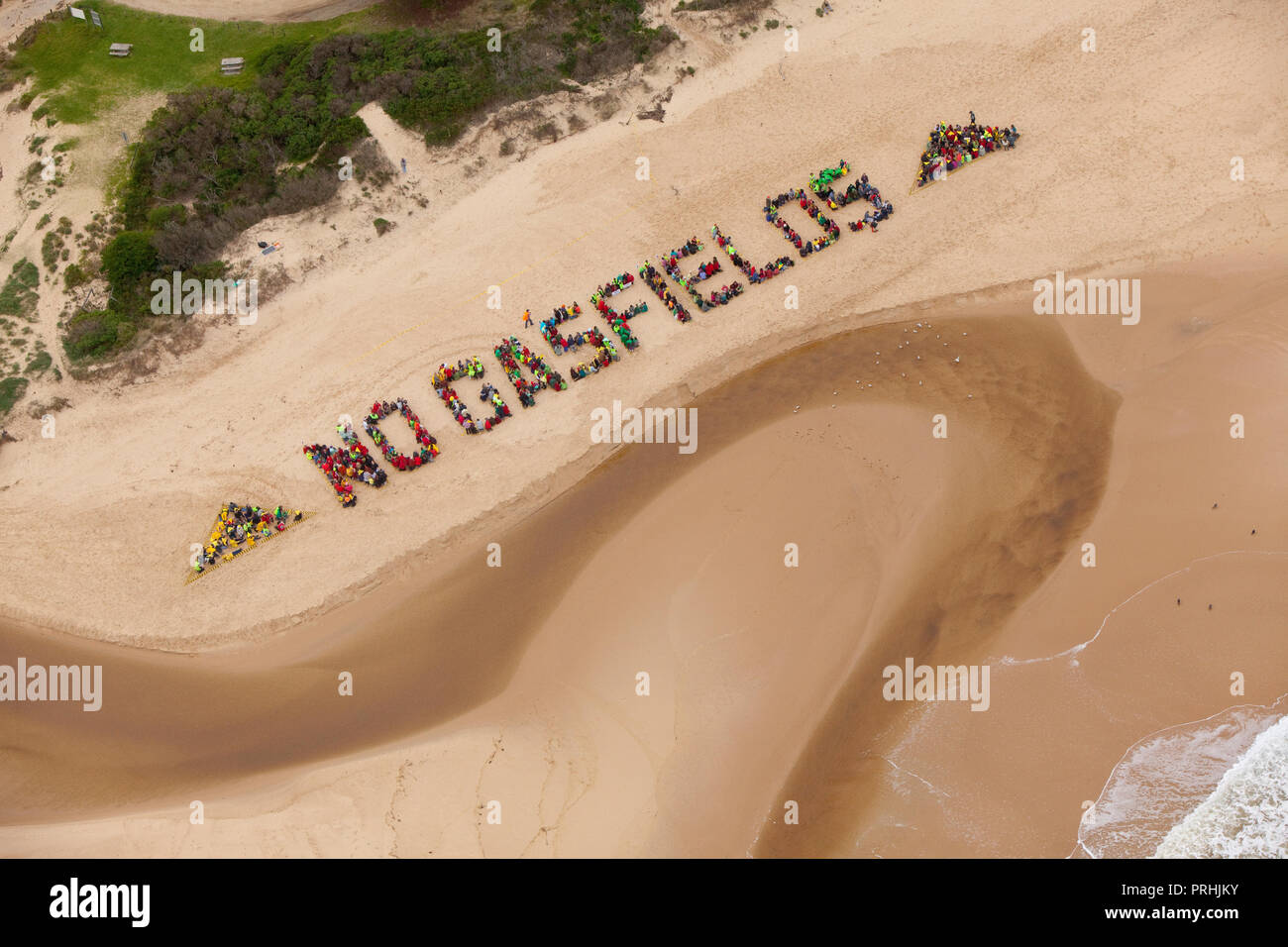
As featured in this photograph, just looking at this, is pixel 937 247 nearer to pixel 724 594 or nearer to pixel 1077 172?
pixel 1077 172

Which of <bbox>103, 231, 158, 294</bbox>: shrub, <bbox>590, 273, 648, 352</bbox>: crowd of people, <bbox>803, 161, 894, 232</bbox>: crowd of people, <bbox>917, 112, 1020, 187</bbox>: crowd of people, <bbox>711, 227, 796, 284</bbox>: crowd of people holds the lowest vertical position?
<bbox>590, 273, 648, 352</bbox>: crowd of people

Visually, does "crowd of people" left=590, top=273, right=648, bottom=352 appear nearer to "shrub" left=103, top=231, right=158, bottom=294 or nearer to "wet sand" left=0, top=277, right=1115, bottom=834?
"wet sand" left=0, top=277, right=1115, bottom=834

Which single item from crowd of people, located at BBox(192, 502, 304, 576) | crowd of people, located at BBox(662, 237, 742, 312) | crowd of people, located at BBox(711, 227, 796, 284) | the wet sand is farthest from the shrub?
crowd of people, located at BBox(711, 227, 796, 284)

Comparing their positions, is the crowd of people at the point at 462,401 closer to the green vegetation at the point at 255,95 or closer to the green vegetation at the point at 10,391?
the green vegetation at the point at 255,95

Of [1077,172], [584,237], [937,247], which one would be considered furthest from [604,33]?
[1077,172]

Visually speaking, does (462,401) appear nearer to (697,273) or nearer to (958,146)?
(697,273)
